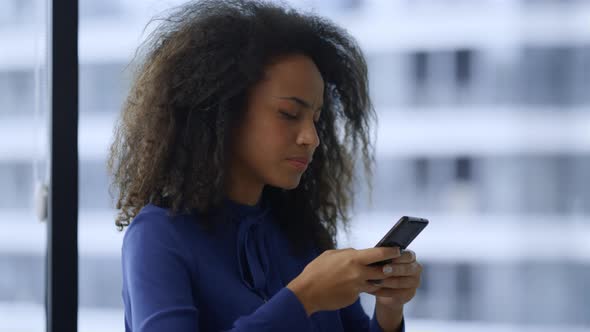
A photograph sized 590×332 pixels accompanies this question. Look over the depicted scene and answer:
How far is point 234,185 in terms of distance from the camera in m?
1.10

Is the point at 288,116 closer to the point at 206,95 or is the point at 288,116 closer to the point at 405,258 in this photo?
the point at 206,95

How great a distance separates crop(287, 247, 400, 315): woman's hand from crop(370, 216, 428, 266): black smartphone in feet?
0.08

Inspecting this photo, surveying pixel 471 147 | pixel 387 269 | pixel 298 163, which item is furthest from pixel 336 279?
pixel 471 147

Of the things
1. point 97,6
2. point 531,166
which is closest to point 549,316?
point 531,166

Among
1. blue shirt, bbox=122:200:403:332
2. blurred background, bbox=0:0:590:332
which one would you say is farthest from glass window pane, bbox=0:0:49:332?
blue shirt, bbox=122:200:403:332

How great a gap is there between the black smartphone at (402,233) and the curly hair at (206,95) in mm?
238

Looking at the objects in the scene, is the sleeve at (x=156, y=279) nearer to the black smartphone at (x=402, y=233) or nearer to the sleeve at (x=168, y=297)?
the sleeve at (x=168, y=297)

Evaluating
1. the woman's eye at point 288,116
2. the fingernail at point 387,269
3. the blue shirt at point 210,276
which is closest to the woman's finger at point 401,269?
the fingernail at point 387,269

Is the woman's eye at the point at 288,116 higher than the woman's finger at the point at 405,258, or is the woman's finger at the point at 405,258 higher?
the woman's eye at the point at 288,116

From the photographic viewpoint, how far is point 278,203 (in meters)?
1.21

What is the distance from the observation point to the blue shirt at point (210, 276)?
89cm

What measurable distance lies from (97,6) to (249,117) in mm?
1202

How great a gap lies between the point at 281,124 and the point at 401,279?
1.01 feet

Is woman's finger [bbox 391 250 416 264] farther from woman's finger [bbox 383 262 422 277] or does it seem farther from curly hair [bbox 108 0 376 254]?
curly hair [bbox 108 0 376 254]
